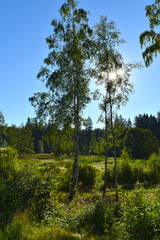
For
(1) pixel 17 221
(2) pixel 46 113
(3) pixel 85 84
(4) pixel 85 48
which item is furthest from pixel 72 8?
(1) pixel 17 221

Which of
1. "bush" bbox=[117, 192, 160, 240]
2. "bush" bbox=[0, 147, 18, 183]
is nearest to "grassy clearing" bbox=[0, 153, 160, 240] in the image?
"bush" bbox=[117, 192, 160, 240]

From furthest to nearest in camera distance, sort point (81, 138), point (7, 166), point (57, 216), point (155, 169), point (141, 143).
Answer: point (81, 138)
point (141, 143)
point (155, 169)
point (7, 166)
point (57, 216)

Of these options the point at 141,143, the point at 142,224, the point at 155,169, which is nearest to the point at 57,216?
the point at 142,224

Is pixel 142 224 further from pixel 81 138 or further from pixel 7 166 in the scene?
pixel 81 138

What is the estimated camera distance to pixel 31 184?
647 cm

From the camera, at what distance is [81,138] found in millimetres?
43156

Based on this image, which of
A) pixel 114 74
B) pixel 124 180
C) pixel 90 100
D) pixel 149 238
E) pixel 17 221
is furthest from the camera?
pixel 124 180

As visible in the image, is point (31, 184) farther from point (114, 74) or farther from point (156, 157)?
point (156, 157)

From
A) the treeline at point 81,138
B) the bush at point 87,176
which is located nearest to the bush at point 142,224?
the treeline at point 81,138

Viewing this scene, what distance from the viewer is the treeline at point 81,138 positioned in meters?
10.1

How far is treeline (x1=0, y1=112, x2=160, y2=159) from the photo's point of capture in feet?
33.1

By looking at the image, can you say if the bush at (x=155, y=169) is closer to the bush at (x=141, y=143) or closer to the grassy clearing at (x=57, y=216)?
the grassy clearing at (x=57, y=216)

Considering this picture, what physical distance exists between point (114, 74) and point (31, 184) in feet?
24.9

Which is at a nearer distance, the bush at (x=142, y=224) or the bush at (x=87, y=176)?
the bush at (x=142, y=224)
